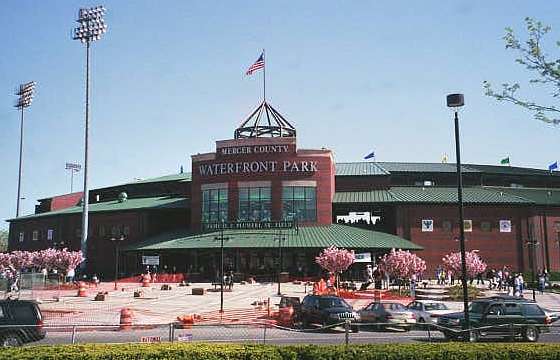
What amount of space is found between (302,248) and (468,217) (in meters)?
19.9

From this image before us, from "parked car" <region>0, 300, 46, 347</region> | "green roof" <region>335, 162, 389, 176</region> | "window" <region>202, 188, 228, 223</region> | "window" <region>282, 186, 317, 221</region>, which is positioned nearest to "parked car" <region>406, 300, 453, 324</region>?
"parked car" <region>0, 300, 46, 347</region>

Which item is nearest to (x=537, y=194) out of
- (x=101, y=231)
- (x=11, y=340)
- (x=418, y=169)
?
(x=418, y=169)

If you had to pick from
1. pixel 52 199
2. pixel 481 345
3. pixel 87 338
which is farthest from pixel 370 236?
pixel 52 199

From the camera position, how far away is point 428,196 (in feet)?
224

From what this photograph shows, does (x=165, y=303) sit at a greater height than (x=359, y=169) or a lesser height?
lesser

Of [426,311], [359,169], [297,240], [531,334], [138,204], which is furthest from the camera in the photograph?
[359,169]

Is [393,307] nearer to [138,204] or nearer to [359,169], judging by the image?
[359,169]

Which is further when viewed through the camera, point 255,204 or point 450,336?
point 255,204

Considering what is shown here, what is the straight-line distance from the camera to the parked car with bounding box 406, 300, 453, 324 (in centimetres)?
2781

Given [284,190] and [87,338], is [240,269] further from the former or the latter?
[87,338]

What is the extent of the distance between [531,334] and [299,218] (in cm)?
4471

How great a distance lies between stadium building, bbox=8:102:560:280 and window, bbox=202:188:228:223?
115mm

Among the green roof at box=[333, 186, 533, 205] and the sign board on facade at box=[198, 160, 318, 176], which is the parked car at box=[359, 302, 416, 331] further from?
the green roof at box=[333, 186, 533, 205]

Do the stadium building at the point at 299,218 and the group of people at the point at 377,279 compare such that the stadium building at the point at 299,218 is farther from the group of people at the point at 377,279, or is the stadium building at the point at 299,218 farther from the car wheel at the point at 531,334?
the car wheel at the point at 531,334
